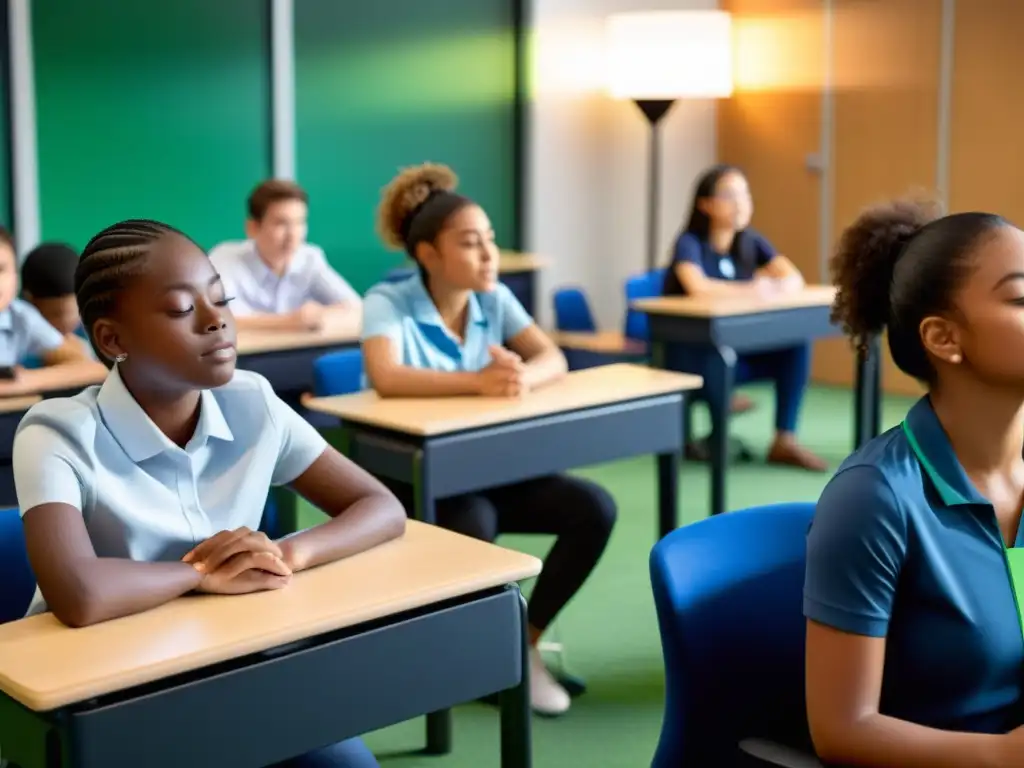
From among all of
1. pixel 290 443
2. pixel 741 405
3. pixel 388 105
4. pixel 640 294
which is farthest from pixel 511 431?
pixel 388 105

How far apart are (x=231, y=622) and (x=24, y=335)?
234cm

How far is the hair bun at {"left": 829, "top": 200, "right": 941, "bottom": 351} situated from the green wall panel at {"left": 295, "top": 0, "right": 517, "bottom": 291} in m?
4.57

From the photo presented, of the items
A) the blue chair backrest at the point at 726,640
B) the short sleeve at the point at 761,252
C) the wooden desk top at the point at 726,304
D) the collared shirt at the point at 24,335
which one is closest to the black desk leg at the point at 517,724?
the blue chair backrest at the point at 726,640

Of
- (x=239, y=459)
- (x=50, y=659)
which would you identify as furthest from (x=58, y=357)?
(x=50, y=659)

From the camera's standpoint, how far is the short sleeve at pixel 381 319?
3.25 metres

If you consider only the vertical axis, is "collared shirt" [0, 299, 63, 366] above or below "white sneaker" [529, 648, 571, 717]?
above

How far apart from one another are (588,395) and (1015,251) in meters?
1.73

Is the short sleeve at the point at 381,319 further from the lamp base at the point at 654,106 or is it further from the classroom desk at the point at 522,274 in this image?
the lamp base at the point at 654,106

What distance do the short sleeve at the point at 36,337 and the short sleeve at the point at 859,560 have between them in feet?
9.18

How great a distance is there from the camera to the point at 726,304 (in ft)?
15.1

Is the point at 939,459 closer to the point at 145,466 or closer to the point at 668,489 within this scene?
the point at 145,466

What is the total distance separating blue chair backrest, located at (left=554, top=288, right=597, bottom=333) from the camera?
→ 20.4 ft

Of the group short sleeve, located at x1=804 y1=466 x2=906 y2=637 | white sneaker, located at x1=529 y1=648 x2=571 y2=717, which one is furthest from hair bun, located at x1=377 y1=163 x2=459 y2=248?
short sleeve, located at x1=804 y1=466 x2=906 y2=637

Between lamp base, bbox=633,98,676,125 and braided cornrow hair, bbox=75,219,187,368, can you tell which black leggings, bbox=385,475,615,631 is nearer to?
braided cornrow hair, bbox=75,219,187,368
